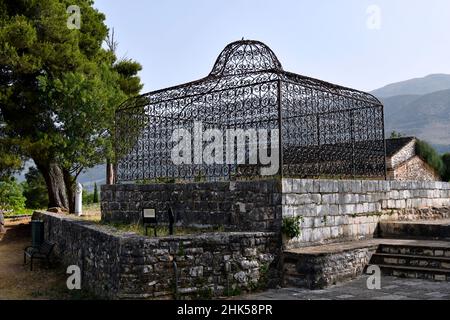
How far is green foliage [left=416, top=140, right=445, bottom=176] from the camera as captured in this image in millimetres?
30688

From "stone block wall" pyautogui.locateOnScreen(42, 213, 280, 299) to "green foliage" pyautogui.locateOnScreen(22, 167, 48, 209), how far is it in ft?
75.8

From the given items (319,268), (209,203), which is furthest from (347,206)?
(209,203)

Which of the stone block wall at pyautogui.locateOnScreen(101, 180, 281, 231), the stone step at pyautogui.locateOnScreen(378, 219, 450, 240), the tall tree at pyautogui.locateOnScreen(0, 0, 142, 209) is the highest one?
the tall tree at pyautogui.locateOnScreen(0, 0, 142, 209)

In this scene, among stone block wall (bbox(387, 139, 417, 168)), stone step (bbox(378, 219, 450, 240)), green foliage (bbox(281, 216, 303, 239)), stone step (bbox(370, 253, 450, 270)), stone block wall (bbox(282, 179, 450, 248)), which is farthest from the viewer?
stone block wall (bbox(387, 139, 417, 168))

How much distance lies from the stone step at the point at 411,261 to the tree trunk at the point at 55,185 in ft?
47.8

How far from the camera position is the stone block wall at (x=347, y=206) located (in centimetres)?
923

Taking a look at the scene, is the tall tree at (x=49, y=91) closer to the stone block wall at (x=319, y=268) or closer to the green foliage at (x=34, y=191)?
the green foliage at (x=34, y=191)

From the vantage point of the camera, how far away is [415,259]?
9.46m

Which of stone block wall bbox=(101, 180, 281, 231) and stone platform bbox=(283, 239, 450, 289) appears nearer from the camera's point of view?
stone platform bbox=(283, 239, 450, 289)

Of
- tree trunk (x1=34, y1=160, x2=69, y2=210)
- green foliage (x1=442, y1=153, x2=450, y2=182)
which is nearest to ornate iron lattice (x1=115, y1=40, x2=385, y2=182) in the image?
tree trunk (x1=34, y1=160, x2=69, y2=210)

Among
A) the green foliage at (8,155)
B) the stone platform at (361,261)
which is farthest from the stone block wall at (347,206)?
the green foliage at (8,155)

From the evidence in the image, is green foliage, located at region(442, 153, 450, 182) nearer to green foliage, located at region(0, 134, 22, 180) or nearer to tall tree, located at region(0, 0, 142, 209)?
tall tree, located at region(0, 0, 142, 209)
